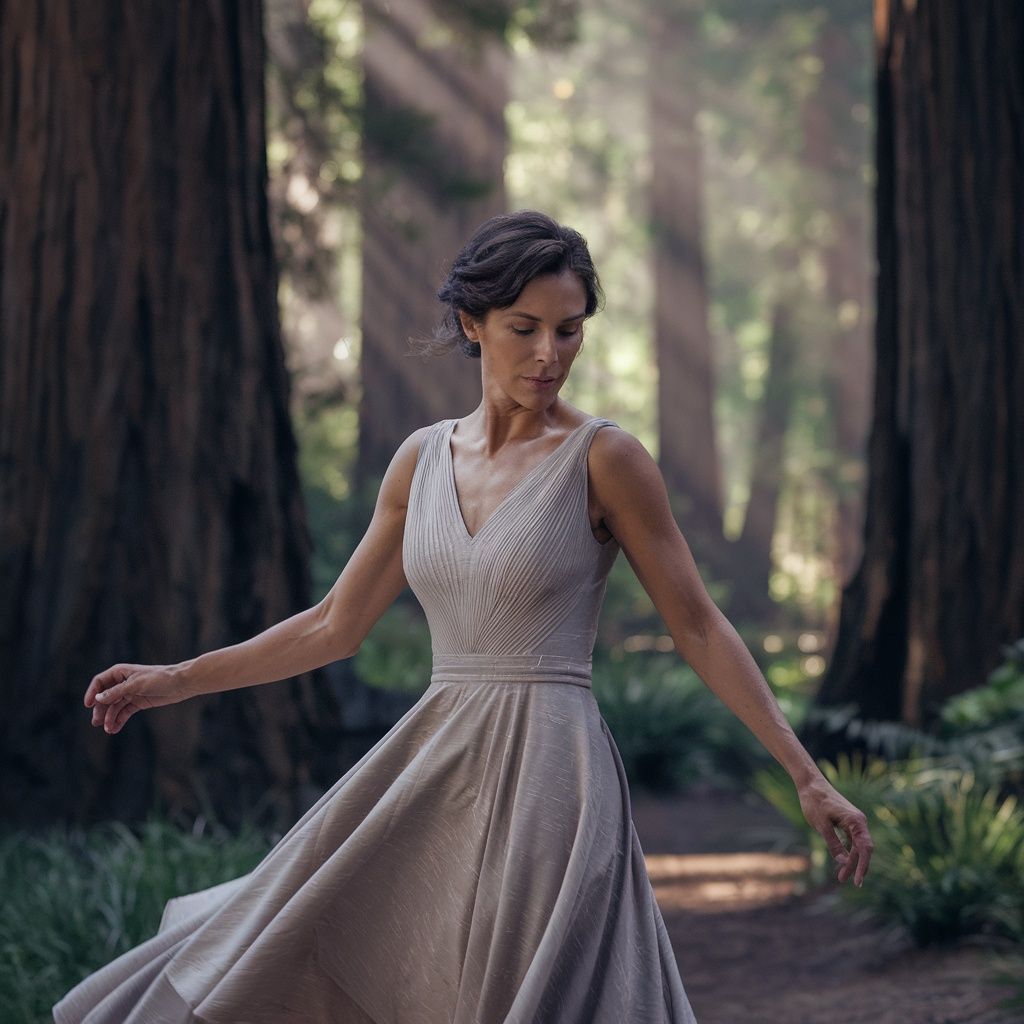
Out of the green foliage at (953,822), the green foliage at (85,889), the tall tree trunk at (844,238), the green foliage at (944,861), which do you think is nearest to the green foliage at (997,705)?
the green foliage at (953,822)

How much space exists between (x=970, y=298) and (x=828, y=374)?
2177 cm

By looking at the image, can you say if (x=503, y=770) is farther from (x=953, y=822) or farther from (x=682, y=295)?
(x=682, y=295)

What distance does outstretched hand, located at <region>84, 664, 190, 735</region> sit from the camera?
3377 millimetres

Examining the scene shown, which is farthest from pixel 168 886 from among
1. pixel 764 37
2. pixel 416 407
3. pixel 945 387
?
pixel 764 37

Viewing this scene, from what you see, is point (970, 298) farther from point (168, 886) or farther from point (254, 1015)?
point (254, 1015)

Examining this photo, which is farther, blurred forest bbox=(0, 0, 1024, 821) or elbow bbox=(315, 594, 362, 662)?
blurred forest bbox=(0, 0, 1024, 821)

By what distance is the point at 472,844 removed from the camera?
9.68 ft

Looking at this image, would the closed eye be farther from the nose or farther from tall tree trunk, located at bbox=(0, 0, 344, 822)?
tall tree trunk, located at bbox=(0, 0, 344, 822)

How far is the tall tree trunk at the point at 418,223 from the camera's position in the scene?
54.3 ft

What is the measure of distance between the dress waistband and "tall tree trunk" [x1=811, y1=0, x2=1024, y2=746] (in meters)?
5.23

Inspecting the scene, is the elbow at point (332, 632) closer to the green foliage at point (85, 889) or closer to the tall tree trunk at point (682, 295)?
the green foliage at point (85, 889)

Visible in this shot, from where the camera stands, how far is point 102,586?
21.1ft

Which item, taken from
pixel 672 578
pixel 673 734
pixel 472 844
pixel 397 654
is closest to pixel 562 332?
pixel 672 578

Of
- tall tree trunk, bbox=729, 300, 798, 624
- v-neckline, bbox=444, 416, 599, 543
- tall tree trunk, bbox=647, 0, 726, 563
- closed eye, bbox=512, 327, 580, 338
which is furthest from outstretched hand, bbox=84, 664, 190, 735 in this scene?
tall tree trunk, bbox=729, 300, 798, 624
